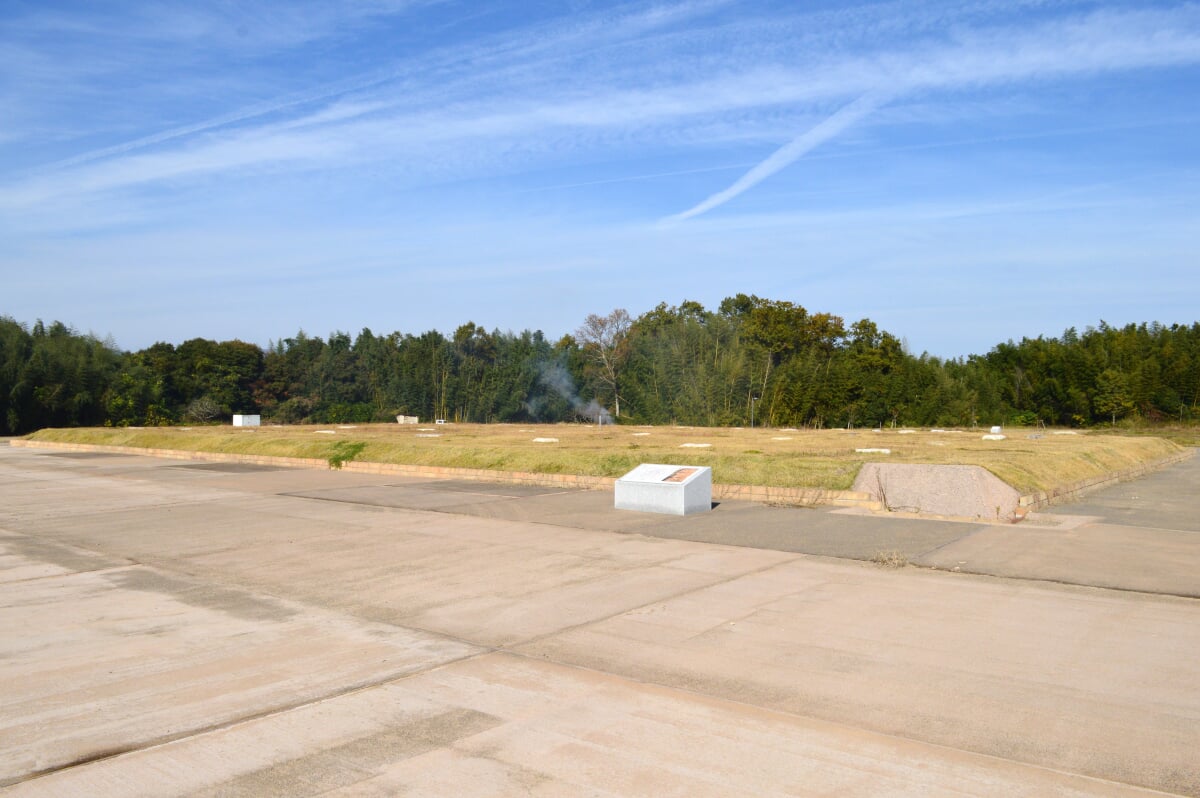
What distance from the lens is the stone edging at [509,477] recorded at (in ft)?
36.1

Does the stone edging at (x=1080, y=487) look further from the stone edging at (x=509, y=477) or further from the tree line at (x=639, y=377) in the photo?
the tree line at (x=639, y=377)

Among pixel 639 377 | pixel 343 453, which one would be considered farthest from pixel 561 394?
pixel 343 453

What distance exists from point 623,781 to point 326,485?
11.6 m

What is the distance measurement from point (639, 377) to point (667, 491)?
98.6 ft

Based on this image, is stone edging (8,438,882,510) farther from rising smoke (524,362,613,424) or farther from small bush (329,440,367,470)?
rising smoke (524,362,613,424)

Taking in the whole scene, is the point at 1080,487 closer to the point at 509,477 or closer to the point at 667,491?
the point at 667,491

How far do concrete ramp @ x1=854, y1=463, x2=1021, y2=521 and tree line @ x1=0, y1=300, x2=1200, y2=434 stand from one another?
20.7 m

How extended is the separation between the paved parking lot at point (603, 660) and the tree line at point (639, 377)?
23.5 metres

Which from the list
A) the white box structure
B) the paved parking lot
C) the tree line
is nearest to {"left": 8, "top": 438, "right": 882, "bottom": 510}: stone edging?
the white box structure

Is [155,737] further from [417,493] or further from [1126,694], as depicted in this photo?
[417,493]

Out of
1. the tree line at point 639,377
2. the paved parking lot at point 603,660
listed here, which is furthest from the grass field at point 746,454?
the tree line at point 639,377

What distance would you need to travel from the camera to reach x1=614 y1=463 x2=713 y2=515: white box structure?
1027 cm

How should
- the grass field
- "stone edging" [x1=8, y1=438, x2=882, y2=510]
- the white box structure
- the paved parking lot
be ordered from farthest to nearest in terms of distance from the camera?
the grass field < "stone edging" [x1=8, y1=438, x2=882, y2=510] < the white box structure < the paved parking lot

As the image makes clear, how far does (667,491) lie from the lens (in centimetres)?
1034
